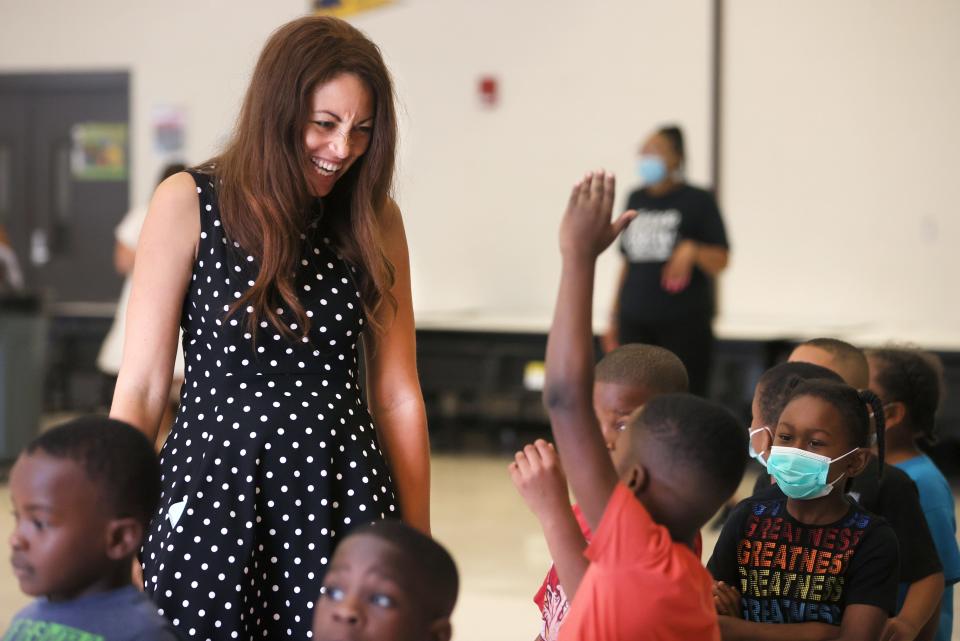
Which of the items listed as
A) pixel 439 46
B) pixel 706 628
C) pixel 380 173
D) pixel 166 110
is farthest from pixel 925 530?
pixel 166 110

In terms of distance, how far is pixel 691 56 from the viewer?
A: 756 centimetres

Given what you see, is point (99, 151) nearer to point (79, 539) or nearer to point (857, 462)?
point (857, 462)

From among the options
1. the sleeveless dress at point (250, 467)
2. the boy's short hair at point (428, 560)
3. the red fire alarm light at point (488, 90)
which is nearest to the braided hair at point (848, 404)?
the sleeveless dress at point (250, 467)

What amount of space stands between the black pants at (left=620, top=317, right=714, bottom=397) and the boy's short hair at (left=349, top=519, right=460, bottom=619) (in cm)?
408

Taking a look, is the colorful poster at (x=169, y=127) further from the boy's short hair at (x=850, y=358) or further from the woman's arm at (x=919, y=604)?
the woman's arm at (x=919, y=604)

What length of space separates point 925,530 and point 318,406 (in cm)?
114

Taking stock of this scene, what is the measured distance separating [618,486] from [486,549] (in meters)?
3.56

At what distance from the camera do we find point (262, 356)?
1.97 meters

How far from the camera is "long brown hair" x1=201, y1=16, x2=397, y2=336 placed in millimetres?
1953

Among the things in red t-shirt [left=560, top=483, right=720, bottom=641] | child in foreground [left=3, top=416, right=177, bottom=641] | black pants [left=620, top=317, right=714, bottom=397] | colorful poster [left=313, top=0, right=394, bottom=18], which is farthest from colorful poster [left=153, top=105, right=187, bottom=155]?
red t-shirt [left=560, top=483, right=720, bottom=641]

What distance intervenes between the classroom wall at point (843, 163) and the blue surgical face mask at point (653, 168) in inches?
76.4

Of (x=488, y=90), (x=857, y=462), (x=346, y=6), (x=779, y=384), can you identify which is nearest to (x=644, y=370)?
(x=779, y=384)

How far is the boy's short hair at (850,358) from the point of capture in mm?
2684

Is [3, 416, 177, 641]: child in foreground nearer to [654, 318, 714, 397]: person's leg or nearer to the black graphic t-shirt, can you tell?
the black graphic t-shirt
